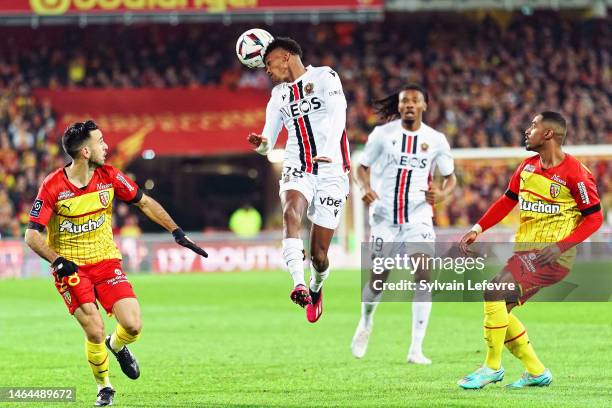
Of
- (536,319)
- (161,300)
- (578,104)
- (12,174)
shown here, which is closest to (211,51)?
(12,174)

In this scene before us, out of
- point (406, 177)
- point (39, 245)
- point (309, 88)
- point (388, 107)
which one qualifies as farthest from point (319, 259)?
point (388, 107)

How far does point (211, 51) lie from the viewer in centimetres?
3709

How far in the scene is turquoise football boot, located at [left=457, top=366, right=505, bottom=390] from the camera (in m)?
9.07

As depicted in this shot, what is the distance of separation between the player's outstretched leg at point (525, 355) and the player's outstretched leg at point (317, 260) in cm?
174

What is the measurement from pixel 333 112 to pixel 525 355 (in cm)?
251

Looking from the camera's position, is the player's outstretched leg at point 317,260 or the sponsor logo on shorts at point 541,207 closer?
the sponsor logo on shorts at point 541,207

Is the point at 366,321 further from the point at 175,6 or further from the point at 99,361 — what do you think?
the point at 175,6

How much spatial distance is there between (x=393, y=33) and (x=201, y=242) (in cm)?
1302

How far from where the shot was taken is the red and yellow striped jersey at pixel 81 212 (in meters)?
8.62

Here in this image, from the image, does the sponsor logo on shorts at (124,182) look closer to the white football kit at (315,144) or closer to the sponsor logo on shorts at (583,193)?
the white football kit at (315,144)

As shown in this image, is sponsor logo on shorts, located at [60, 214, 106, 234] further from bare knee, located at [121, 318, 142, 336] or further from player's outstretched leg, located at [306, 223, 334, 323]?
player's outstretched leg, located at [306, 223, 334, 323]

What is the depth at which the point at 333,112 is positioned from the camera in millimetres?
9844

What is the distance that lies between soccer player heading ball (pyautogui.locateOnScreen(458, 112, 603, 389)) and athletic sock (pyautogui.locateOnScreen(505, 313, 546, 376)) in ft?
0.03

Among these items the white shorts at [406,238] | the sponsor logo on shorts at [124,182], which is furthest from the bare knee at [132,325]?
Answer: the white shorts at [406,238]
